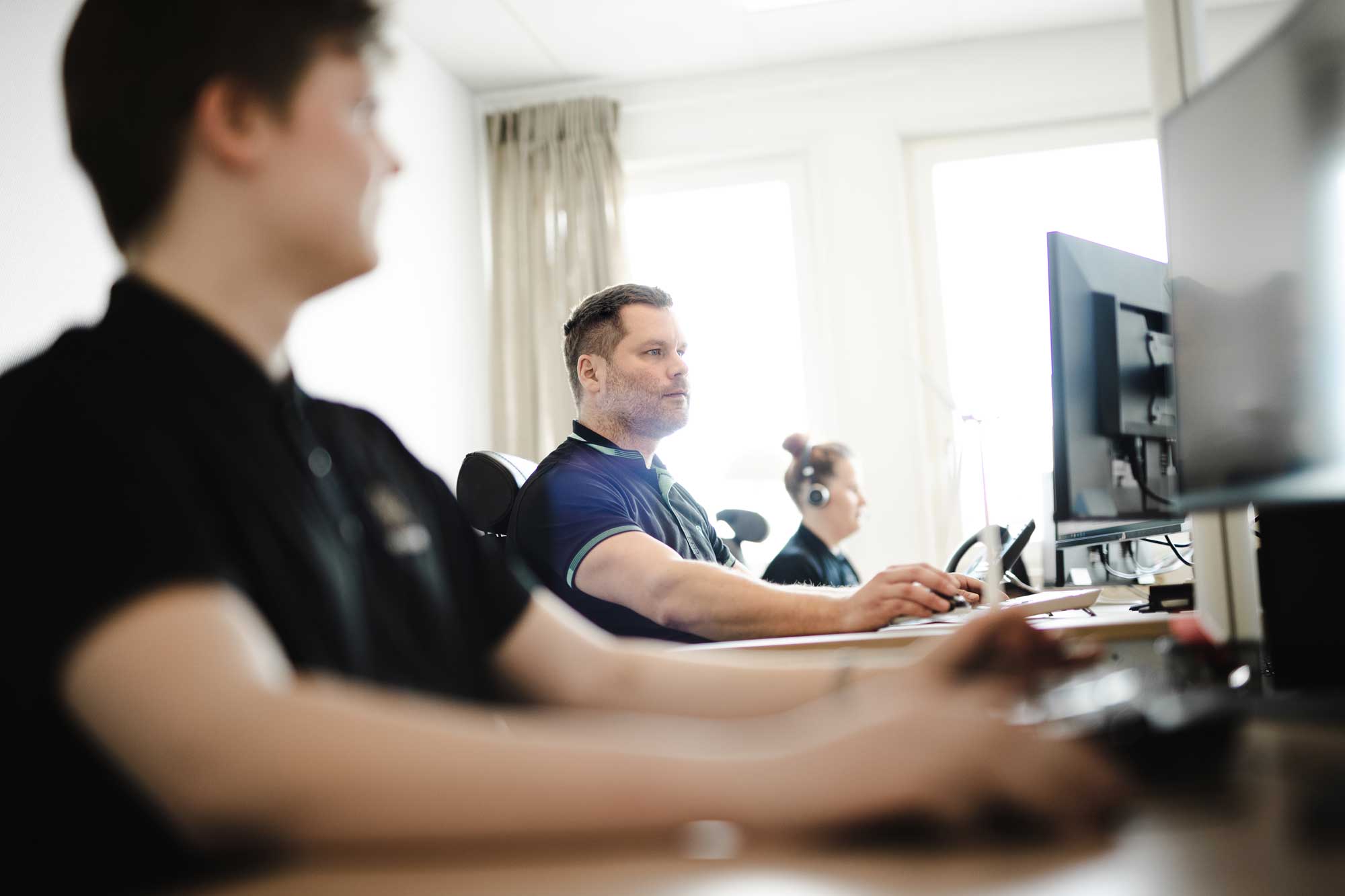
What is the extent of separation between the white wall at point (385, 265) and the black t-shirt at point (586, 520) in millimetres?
1002

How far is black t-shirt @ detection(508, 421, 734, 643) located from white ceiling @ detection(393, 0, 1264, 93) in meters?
2.38

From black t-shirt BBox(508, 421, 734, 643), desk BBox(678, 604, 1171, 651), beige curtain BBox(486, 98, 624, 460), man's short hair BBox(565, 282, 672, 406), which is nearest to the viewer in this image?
desk BBox(678, 604, 1171, 651)

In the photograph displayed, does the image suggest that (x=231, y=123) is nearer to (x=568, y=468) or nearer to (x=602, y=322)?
(x=568, y=468)

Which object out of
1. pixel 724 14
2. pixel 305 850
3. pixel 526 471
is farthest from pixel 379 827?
pixel 724 14

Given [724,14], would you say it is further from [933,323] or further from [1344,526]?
[1344,526]

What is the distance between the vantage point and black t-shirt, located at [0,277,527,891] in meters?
0.52

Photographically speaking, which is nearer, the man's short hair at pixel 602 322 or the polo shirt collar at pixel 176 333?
the polo shirt collar at pixel 176 333

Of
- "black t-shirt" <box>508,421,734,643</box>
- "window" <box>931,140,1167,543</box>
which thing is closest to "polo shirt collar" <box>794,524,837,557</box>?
"black t-shirt" <box>508,421,734,643</box>

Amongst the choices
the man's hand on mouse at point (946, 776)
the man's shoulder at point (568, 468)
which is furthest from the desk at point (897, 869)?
the man's shoulder at point (568, 468)

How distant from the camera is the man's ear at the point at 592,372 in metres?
2.58

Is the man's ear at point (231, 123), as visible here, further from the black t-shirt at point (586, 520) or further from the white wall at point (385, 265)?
the white wall at point (385, 265)

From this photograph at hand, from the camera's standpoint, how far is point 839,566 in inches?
128

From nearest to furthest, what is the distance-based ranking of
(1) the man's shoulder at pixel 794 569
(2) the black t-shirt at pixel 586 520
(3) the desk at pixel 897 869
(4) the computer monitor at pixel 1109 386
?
(3) the desk at pixel 897 869 < (4) the computer monitor at pixel 1109 386 < (2) the black t-shirt at pixel 586 520 < (1) the man's shoulder at pixel 794 569

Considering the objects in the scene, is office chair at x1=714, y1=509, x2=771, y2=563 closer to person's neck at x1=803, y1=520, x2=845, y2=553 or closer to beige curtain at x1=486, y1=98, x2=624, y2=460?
person's neck at x1=803, y1=520, x2=845, y2=553
